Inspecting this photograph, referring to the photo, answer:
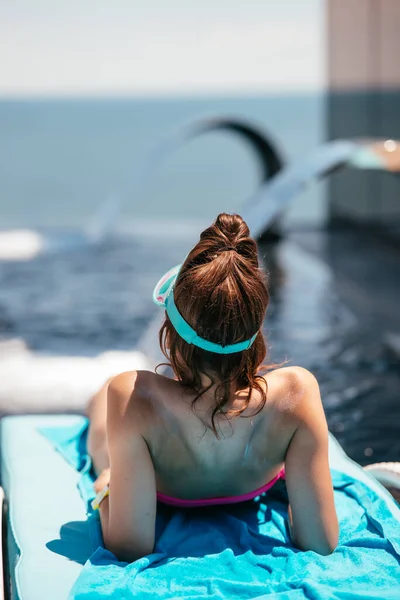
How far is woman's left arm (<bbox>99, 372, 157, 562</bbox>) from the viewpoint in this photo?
172 cm

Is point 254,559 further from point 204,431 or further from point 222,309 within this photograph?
point 222,309

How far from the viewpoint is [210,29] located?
3972 centimetres

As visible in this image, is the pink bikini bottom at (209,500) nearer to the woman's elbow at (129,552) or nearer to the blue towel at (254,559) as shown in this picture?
the blue towel at (254,559)

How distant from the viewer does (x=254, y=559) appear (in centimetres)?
176

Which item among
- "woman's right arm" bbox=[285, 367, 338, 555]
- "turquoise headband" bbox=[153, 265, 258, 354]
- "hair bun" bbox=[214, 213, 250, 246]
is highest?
"hair bun" bbox=[214, 213, 250, 246]

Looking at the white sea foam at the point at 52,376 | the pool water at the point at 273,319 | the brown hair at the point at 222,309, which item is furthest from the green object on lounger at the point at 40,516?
the white sea foam at the point at 52,376

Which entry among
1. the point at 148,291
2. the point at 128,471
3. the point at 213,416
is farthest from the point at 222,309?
the point at 148,291

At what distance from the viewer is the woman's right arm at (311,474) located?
5.79 ft

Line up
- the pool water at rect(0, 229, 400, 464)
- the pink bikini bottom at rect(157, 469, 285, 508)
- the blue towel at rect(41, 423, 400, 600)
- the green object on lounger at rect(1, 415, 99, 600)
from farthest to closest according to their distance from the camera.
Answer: the pool water at rect(0, 229, 400, 464) < the pink bikini bottom at rect(157, 469, 285, 508) < the green object on lounger at rect(1, 415, 99, 600) < the blue towel at rect(41, 423, 400, 600)

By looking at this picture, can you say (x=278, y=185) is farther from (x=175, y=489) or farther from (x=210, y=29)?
(x=210, y=29)

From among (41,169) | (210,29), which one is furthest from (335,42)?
(210,29)

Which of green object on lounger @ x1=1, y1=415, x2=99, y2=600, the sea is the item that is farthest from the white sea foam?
green object on lounger @ x1=1, y1=415, x2=99, y2=600

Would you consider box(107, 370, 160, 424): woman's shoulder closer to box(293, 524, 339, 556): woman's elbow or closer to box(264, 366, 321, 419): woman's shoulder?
box(264, 366, 321, 419): woman's shoulder

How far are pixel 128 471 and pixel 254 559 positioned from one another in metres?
0.32
